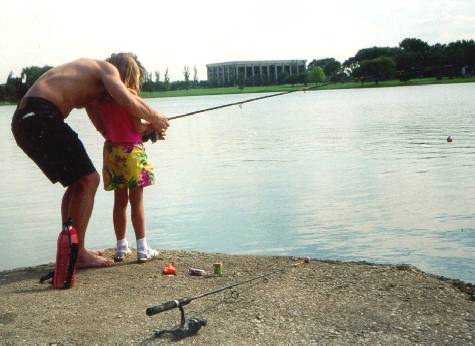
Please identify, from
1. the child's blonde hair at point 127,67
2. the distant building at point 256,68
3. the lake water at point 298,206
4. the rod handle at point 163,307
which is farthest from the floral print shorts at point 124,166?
the distant building at point 256,68

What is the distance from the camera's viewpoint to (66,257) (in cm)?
493

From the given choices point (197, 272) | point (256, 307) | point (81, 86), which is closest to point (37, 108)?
point (81, 86)

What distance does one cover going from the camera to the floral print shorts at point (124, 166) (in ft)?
18.3

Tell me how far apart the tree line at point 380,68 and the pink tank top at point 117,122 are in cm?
52

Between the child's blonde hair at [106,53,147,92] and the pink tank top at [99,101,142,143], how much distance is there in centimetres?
23

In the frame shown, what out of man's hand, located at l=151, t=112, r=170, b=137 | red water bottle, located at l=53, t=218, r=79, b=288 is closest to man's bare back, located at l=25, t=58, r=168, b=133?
man's hand, located at l=151, t=112, r=170, b=137

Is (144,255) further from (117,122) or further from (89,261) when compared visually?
(117,122)

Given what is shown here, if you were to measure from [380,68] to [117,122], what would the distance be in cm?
1144

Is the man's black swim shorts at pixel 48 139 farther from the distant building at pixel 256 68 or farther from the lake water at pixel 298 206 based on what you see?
the distant building at pixel 256 68

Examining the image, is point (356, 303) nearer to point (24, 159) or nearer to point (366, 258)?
point (366, 258)

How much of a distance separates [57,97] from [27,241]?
3.47m

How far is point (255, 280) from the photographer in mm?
5102

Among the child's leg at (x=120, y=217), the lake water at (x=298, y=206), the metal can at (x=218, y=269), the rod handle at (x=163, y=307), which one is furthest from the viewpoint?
the lake water at (x=298, y=206)

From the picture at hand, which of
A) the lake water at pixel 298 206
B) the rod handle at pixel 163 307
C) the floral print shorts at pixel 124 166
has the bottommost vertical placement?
the lake water at pixel 298 206
